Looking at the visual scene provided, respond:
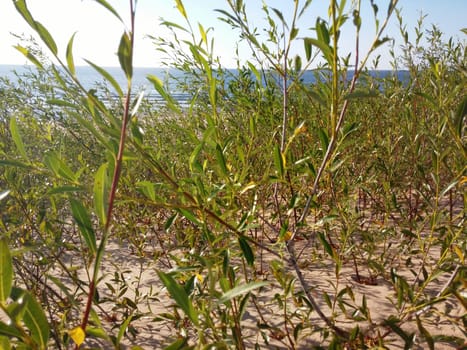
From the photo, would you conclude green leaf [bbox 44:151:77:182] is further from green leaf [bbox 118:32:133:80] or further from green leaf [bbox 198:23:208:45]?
green leaf [bbox 198:23:208:45]

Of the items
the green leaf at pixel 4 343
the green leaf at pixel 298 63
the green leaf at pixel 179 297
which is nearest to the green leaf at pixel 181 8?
the green leaf at pixel 298 63

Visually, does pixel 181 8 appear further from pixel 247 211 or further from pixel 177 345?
pixel 177 345

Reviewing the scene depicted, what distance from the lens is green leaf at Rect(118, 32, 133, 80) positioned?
523 mm

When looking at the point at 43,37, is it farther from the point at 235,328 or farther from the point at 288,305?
the point at 288,305

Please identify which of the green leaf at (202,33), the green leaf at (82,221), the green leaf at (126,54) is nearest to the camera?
the green leaf at (126,54)

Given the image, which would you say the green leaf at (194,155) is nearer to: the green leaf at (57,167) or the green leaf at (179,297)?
the green leaf at (57,167)

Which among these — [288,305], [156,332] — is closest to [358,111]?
[288,305]

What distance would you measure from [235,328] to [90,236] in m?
0.52

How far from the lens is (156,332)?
172cm

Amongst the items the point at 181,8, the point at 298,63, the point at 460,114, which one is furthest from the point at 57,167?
the point at 460,114

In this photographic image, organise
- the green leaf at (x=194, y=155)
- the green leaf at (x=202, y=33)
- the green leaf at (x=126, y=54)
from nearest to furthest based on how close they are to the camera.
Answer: the green leaf at (x=126, y=54), the green leaf at (x=194, y=155), the green leaf at (x=202, y=33)

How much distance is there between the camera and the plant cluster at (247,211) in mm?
716

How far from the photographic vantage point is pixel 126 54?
1.75 ft

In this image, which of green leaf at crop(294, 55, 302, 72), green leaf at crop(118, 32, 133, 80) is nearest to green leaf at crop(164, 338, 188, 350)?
green leaf at crop(118, 32, 133, 80)
